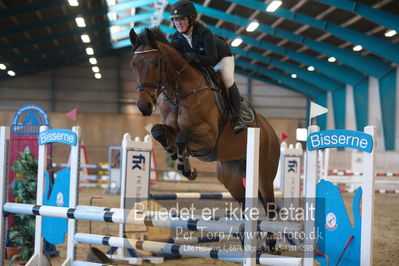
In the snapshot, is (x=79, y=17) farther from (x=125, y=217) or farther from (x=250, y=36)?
(x=125, y=217)

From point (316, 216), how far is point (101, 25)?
44.7 ft

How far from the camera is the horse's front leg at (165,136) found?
2781mm

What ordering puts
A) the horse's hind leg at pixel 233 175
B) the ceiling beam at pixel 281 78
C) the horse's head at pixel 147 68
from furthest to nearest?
the ceiling beam at pixel 281 78 < the horse's hind leg at pixel 233 175 < the horse's head at pixel 147 68

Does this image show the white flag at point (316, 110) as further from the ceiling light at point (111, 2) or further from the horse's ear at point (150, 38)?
the ceiling light at point (111, 2)

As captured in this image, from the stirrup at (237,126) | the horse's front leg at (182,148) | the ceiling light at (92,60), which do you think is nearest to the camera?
the horse's front leg at (182,148)

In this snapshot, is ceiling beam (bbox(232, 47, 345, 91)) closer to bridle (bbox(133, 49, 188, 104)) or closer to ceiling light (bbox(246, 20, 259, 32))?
ceiling light (bbox(246, 20, 259, 32))

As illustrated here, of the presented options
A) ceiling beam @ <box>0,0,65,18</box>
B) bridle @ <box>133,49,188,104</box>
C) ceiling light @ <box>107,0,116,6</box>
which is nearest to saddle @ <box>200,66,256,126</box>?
bridle @ <box>133,49,188,104</box>

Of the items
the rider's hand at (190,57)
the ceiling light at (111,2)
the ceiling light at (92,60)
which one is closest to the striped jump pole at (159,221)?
the rider's hand at (190,57)

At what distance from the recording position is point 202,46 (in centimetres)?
314

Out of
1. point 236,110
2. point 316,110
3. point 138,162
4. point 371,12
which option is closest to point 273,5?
point 371,12

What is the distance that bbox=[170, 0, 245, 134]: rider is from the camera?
294cm

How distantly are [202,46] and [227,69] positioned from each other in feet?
0.94

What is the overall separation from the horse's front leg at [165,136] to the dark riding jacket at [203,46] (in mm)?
564

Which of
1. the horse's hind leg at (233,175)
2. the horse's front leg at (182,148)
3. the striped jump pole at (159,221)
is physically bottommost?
the striped jump pole at (159,221)
